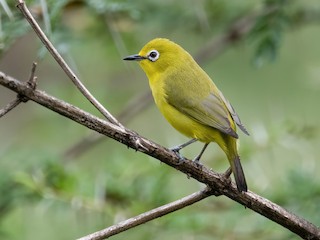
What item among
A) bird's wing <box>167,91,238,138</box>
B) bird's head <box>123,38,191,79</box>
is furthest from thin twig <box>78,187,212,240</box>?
bird's head <box>123,38,191,79</box>

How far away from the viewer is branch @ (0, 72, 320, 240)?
94.6 inches

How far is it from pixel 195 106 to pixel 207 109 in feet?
0.29

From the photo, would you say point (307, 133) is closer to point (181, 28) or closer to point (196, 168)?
point (181, 28)

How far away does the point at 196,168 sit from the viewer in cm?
271

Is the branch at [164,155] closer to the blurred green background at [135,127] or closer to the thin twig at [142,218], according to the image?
the thin twig at [142,218]

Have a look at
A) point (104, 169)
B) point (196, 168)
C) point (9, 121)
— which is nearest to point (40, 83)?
point (9, 121)

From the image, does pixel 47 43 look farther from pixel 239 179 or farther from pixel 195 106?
pixel 195 106

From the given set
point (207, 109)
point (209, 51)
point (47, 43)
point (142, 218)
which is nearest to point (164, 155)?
point (142, 218)

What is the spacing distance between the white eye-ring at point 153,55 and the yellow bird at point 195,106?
0.12 meters

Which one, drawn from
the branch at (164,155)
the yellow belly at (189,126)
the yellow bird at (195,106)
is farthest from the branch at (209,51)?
the branch at (164,155)

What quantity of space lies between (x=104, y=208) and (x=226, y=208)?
2.46 ft

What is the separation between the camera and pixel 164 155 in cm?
263

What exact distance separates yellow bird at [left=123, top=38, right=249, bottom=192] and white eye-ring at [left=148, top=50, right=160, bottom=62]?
0.38 ft

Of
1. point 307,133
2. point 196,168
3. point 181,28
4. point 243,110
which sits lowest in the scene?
point 196,168
